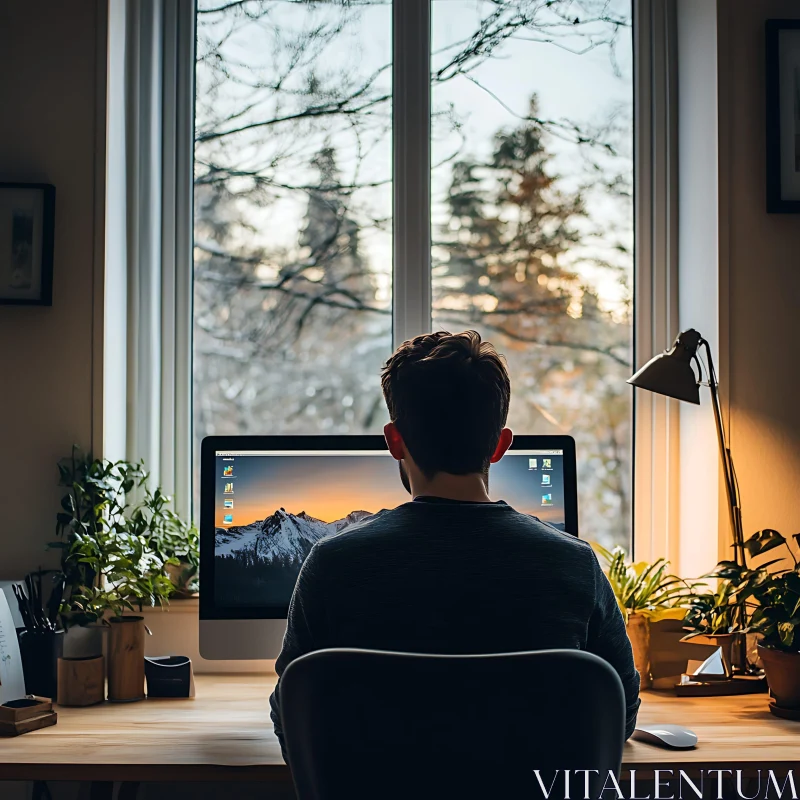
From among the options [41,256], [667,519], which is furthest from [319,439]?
[667,519]

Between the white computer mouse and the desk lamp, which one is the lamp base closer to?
the desk lamp

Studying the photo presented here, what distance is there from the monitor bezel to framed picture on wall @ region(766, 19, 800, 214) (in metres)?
0.86

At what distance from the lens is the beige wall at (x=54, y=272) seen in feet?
5.89

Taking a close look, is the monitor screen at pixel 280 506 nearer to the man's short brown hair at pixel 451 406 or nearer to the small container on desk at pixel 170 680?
the small container on desk at pixel 170 680

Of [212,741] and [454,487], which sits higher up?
[454,487]

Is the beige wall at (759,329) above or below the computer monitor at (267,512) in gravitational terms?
above

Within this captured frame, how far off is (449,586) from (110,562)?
3.28 ft

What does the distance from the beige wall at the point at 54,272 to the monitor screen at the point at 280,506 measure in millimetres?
439

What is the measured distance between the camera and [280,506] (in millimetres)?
1601

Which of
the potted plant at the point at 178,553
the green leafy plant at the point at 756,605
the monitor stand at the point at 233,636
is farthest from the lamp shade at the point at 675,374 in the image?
the potted plant at the point at 178,553

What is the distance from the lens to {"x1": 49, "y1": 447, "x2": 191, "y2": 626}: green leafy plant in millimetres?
1657

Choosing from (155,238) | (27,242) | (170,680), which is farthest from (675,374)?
(27,242)

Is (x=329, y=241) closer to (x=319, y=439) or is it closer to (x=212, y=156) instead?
(x=212, y=156)

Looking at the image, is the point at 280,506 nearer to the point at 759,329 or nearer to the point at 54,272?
the point at 54,272
